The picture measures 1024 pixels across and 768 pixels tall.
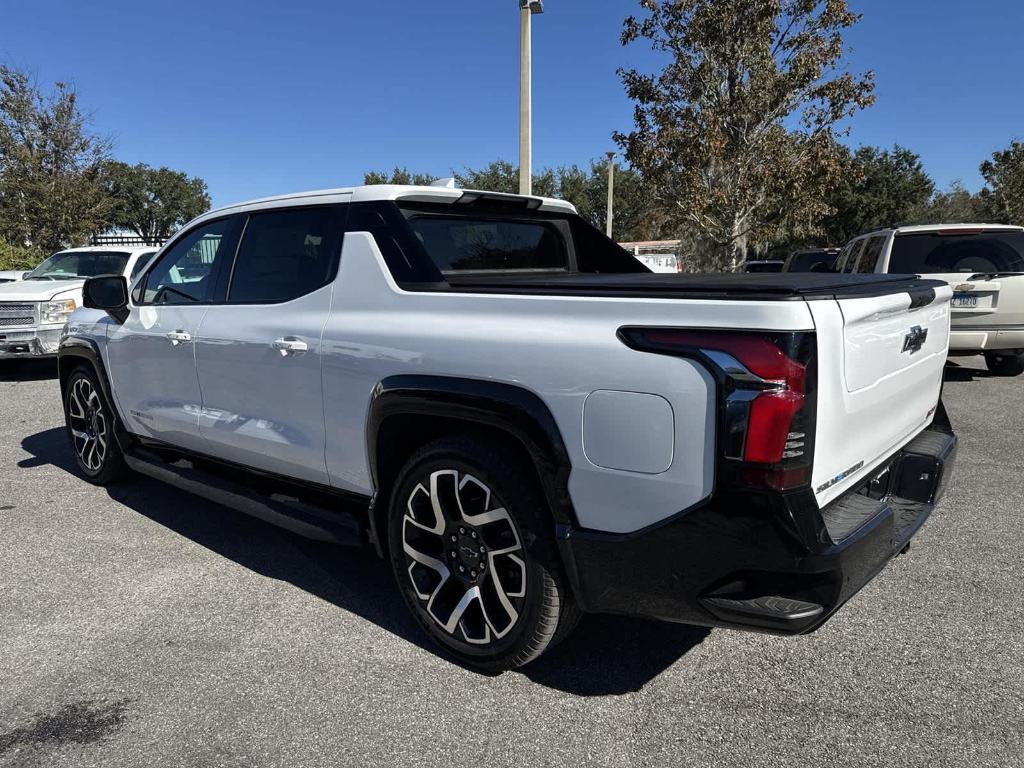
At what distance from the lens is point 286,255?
3.58 m

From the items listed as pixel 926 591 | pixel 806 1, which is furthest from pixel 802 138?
pixel 926 591

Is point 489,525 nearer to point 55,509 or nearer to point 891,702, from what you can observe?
point 891,702

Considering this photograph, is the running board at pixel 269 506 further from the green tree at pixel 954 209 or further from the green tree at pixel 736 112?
the green tree at pixel 954 209

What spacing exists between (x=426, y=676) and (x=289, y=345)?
1.50m

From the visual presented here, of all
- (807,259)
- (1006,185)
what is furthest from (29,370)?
(1006,185)

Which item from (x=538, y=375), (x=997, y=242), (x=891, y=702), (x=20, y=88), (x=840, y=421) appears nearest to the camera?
(x=840, y=421)

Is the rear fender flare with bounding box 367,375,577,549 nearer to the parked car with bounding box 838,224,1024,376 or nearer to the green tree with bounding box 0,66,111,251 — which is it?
the parked car with bounding box 838,224,1024,376

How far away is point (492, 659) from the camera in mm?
2768

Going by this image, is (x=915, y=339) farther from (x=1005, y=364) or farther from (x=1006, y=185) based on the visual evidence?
(x=1006, y=185)

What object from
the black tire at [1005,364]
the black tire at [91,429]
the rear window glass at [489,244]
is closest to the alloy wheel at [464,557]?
the rear window glass at [489,244]

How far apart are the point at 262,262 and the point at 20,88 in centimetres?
2594

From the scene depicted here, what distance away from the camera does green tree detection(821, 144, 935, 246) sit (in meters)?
36.8

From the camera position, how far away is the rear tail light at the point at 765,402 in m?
2.02

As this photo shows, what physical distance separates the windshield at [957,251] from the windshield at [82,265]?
10.5 m
